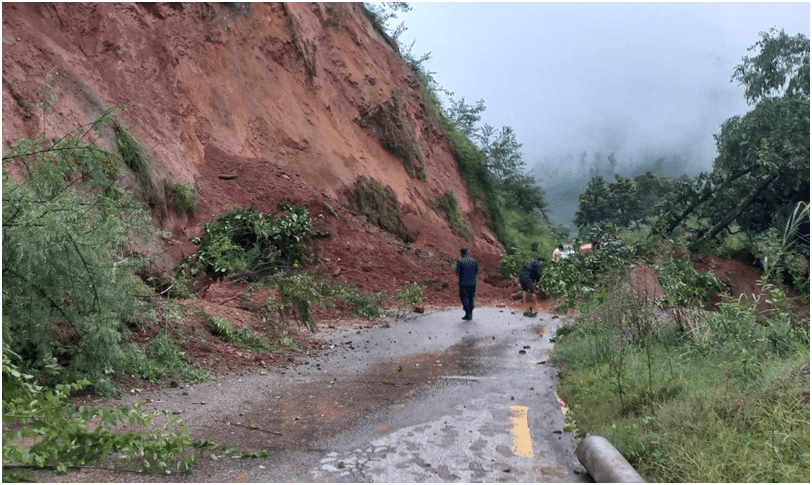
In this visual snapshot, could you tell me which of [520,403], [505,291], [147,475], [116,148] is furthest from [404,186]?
[147,475]

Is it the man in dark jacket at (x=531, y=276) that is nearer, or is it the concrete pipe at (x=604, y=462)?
the concrete pipe at (x=604, y=462)

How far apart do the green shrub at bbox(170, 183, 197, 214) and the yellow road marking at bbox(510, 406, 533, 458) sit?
38.4 ft

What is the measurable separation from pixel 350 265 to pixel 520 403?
12.1 m

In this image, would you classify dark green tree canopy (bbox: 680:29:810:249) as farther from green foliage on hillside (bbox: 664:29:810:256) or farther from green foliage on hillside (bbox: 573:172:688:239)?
green foliage on hillside (bbox: 573:172:688:239)

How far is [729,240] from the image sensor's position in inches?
912

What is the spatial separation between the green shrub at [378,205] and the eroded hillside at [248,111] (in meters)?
0.35

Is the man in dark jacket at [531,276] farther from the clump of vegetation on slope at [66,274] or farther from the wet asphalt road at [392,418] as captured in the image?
the clump of vegetation on slope at [66,274]

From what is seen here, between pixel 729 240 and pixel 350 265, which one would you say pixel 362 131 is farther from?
pixel 729 240

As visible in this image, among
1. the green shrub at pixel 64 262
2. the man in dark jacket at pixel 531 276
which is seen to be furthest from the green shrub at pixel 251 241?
the green shrub at pixel 64 262

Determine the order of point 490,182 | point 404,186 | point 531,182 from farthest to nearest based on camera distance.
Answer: point 531,182 → point 490,182 → point 404,186

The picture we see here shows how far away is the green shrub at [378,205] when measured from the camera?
890 inches

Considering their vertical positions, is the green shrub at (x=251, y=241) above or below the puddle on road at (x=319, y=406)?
above

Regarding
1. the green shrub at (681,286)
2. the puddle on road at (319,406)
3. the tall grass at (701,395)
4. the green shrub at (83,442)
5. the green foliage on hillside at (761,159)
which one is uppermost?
the green foliage on hillside at (761,159)

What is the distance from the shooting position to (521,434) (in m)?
5.42
